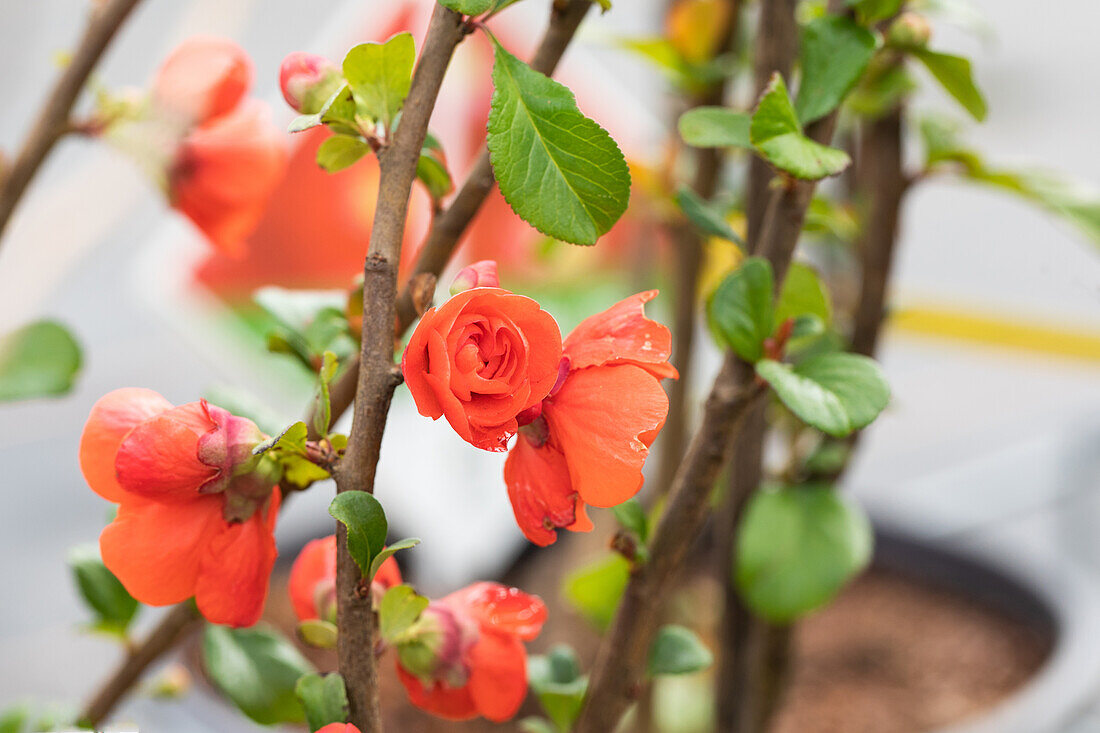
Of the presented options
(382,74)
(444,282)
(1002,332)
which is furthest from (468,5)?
(1002,332)

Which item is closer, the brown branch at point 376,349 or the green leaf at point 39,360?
the brown branch at point 376,349

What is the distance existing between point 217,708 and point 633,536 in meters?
→ 0.38

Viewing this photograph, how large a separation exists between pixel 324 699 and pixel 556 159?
0.10m

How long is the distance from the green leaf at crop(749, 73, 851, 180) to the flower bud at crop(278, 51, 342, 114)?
8 cm

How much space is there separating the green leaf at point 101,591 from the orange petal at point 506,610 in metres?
0.13

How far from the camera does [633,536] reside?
0.24 m

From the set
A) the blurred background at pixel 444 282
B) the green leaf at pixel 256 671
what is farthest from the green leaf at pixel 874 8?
the green leaf at pixel 256 671

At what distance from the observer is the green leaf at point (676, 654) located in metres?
0.25

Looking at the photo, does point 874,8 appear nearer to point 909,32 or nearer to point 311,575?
point 909,32

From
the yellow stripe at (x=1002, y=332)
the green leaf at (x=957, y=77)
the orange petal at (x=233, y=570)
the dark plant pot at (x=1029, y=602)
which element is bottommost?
the yellow stripe at (x=1002, y=332)

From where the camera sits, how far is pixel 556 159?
176mm

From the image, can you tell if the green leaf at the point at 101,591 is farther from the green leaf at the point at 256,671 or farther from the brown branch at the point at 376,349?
the brown branch at the point at 376,349

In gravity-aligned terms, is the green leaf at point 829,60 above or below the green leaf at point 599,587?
above

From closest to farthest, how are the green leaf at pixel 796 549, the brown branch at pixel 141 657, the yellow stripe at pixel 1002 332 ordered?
the brown branch at pixel 141 657, the green leaf at pixel 796 549, the yellow stripe at pixel 1002 332
